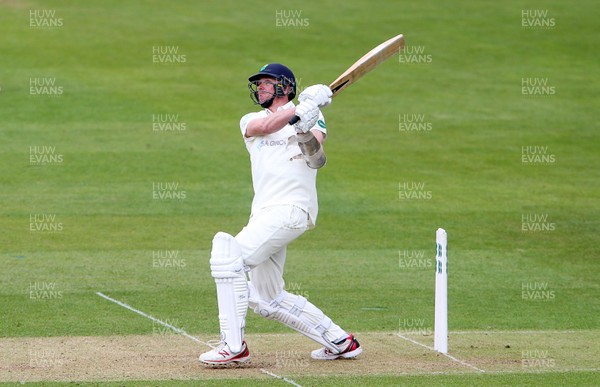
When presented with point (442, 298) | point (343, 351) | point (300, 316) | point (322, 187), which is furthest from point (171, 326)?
point (322, 187)

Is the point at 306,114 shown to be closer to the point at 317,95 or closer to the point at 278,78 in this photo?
the point at 317,95

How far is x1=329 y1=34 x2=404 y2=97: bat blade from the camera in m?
9.42

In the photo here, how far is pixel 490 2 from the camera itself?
113 ft

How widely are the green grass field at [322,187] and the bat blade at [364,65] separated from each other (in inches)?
94.3

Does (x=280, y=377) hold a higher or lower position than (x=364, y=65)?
lower

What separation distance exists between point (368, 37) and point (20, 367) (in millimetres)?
22205

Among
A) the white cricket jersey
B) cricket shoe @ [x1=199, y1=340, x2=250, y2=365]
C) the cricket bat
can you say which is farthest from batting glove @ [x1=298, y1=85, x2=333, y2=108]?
cricket shoe @ [x1=199, y1=340, x2=250, y2=365]

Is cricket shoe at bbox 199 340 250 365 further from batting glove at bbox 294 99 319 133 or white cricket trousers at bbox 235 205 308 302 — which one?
batting glove at bbox 294 99 319 133

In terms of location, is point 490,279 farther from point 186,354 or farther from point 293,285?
point 186,354

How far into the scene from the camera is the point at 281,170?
919 centimetres

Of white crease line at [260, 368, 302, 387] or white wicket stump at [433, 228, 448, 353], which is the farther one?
white wicket stump at [433, 228, 448, 353]

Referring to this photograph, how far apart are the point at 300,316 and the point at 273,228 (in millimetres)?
889

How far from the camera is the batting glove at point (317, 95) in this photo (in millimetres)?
8688

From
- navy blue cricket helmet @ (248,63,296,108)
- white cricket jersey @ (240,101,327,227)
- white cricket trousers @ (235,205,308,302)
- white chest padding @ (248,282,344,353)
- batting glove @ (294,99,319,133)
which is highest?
navy blue cricket helmet @ (248,63,296,108)
